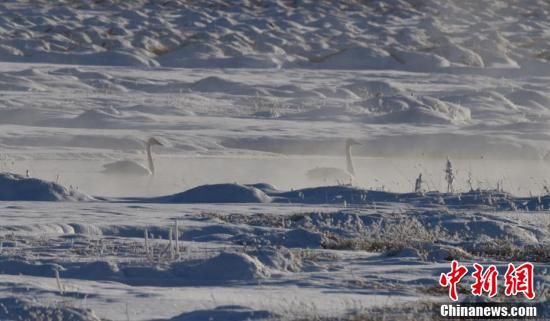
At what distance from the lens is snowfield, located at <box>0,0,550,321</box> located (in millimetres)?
6949

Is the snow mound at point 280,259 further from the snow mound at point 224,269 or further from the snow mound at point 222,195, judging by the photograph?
the snow mound at point 222,195

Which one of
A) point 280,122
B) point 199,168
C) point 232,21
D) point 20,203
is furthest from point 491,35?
point 20,203

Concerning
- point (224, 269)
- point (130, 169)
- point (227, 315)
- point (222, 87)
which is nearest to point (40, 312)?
point (227, 315)

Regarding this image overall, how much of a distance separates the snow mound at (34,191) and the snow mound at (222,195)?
0.85m

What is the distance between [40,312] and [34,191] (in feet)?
19.1

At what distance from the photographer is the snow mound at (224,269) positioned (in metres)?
7.18

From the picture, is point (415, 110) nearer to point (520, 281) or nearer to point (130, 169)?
point (130, 169)

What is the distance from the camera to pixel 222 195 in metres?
12.1

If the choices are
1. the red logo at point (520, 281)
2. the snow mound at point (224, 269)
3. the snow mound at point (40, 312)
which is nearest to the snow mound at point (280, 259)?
the snow mound at point (224, 269)

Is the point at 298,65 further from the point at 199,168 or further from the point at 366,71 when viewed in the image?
the point at 199,168

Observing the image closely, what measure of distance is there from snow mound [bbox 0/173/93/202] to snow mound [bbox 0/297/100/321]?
214 inches

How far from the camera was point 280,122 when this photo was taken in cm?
2248

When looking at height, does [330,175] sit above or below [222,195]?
below

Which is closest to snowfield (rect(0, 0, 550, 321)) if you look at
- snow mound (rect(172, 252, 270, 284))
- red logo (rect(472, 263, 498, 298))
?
snow mound (rect(172, 252, 270, 284))
